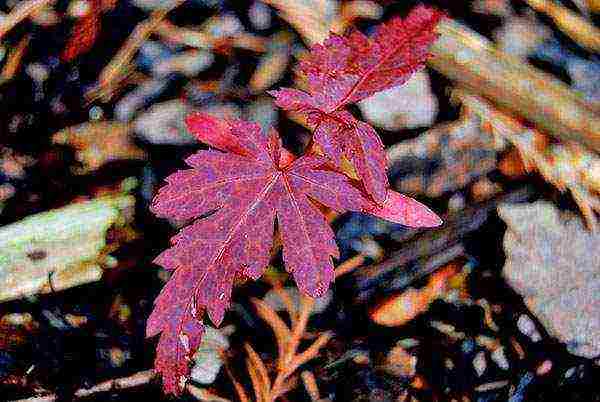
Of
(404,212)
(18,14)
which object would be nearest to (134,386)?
(404,212)

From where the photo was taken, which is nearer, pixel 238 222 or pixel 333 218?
pixel 238 222

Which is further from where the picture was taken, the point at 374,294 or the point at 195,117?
the point at 374,294

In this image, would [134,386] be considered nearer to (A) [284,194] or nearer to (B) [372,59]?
(A) [284,194]

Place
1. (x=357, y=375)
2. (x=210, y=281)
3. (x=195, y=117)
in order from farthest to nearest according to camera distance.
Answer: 1. (x=357, y=375)
2. (x=195, y=117)
3. (x=210, y=281)

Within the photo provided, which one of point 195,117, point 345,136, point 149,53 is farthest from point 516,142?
point 149,53

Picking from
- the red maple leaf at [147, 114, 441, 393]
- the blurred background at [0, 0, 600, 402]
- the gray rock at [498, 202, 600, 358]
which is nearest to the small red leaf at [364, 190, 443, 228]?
the red maple leaf at [147, 114, 441, 393]

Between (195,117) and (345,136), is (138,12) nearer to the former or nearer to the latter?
(195,117)

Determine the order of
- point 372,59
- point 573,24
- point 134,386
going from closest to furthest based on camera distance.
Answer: point 372,59, point 134,386, point 573,24
